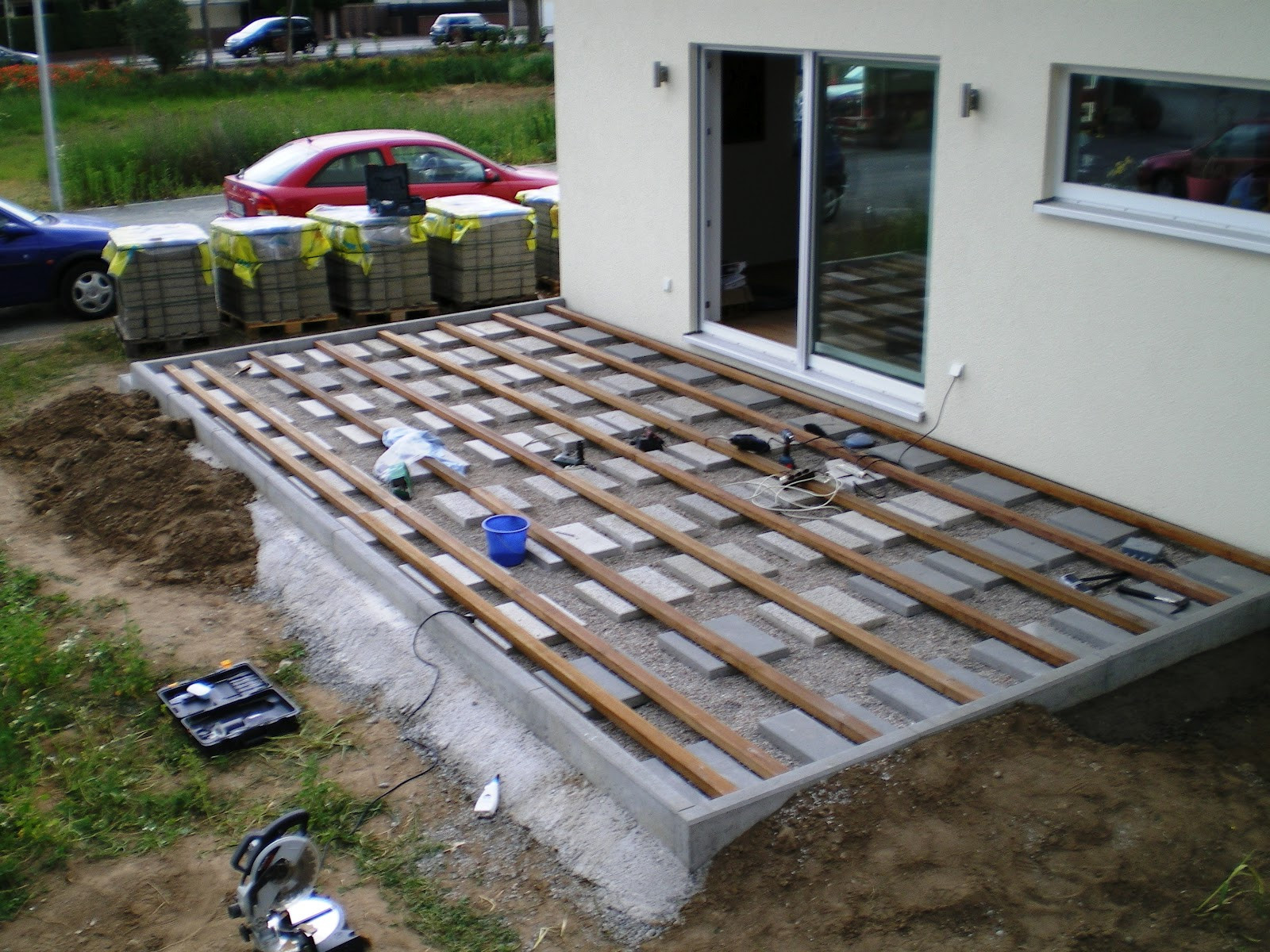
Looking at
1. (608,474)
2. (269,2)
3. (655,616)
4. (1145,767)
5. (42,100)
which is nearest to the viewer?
(1145,767)

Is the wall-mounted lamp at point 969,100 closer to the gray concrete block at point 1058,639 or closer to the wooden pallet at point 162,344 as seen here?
the gray concrete block at point 1058,639

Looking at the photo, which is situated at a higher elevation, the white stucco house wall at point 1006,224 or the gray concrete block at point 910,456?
the white stucco house wall at point 1006,224

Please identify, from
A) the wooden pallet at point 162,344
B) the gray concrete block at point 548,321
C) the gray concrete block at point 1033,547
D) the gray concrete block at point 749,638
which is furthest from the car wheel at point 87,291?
the gray concrete block at point 1033,547

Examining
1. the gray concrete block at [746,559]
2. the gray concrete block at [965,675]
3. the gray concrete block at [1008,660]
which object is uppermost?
the gray concrete block at [746,559]

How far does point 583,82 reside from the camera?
410 inches

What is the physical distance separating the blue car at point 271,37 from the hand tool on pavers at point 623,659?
132 ft

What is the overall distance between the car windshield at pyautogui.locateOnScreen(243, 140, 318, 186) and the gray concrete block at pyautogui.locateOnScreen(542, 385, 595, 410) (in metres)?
5.54

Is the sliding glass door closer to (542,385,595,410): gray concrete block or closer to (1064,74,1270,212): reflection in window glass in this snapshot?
(1064,74,1270,212): reflection in window glass

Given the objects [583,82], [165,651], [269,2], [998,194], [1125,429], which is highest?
[269,2]

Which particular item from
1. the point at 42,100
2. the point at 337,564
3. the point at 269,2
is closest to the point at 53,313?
the point at 42,100

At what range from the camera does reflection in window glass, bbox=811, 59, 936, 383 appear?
7734 millimetres

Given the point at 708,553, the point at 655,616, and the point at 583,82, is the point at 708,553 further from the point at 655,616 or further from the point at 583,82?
the point at 583,82

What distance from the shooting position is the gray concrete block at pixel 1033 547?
20.5 feet

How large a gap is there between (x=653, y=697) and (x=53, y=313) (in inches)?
389
